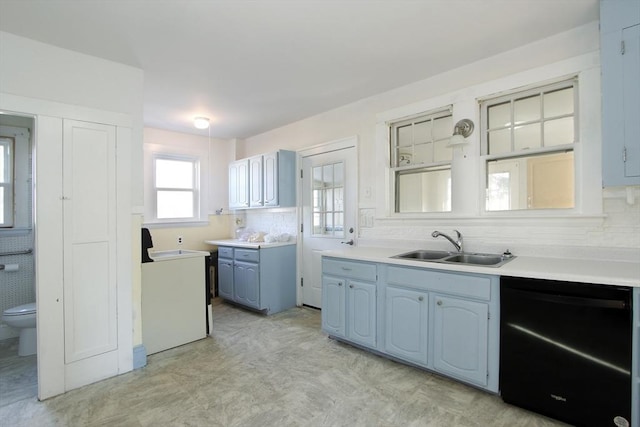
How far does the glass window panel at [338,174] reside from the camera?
12.4ft

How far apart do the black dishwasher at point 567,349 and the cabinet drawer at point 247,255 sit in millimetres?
2697

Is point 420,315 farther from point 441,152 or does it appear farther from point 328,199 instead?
point 328,199

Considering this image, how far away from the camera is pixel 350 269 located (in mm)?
2820

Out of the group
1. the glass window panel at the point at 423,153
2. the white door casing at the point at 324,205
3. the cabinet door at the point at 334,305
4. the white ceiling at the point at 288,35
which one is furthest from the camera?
the white door casing at the point at 324,205

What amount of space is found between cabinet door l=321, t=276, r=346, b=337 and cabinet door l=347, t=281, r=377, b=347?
0.26 feet

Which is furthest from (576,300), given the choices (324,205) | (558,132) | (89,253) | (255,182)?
(255,182)

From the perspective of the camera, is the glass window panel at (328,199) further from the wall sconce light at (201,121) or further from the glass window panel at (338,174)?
the wall sconce light at (201,121)

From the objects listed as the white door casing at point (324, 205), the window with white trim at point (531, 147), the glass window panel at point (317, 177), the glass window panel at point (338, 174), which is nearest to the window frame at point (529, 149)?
the window with white trim at point (531, 147)

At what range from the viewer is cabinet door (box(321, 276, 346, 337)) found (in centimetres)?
288

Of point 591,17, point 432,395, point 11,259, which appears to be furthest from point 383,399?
point 11,259

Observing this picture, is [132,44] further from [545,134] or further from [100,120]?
[545,134]

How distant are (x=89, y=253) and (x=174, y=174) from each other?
262cm

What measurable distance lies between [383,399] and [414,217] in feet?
5.34

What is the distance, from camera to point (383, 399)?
2.09m
